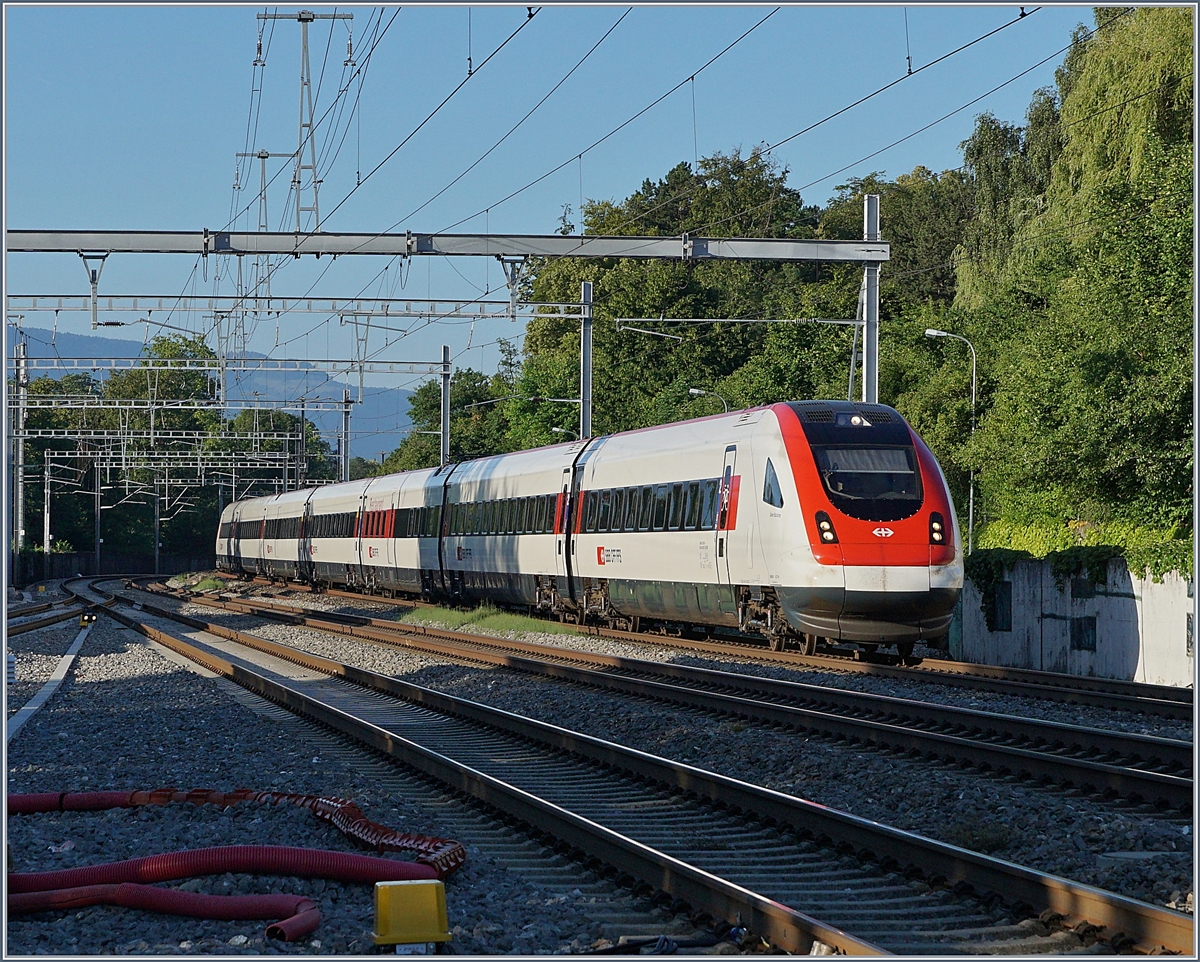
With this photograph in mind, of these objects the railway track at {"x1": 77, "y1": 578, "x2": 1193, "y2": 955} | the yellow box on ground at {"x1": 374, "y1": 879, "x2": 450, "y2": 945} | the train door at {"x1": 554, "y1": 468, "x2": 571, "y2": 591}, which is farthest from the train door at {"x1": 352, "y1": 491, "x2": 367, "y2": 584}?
the yellow box on ground at {"x1": 374, "y1": 879, "x2": 450, "y2": 945}

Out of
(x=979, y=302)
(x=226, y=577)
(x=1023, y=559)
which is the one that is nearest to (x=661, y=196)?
(x=226, y=577)

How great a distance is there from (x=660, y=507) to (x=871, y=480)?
17.2ft

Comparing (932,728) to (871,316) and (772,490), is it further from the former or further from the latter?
(871,316)

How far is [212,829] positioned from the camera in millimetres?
9383

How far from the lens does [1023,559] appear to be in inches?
875

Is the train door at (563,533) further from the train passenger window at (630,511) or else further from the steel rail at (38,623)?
the steel rail at (38,623)

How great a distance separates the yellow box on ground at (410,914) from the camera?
6.62m

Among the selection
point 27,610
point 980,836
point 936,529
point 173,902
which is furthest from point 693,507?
point 27,610

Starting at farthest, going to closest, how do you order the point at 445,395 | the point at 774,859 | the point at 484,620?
the point at 445,395, the point at 484,620, the point at 774,859

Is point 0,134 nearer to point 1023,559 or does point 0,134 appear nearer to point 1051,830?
point 1051,830

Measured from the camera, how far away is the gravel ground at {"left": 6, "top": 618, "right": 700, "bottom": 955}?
6.83m

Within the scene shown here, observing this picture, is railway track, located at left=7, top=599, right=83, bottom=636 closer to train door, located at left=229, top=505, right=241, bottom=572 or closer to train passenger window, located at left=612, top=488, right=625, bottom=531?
train passenger window, located at left=612, top=488, right=625, bottom=531

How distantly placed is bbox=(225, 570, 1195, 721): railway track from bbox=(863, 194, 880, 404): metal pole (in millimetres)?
4318

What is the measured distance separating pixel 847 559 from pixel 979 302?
32460 millimetres
